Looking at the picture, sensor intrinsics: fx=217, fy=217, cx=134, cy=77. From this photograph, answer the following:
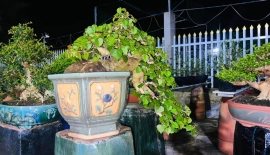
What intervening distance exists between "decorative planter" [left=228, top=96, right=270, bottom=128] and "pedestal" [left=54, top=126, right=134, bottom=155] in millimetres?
867

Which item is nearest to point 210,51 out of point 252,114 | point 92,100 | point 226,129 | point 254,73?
point 226,129

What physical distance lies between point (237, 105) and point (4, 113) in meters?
1.76

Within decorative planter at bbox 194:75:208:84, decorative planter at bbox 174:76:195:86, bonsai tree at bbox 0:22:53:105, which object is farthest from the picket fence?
bonsai tree at bbox 0:22:53:105

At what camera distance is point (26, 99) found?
6.30 feet

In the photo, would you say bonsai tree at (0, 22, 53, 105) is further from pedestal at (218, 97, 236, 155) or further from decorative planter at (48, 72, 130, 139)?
pedestal at (218, 97, 236, 155)

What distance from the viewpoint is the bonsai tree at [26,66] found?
1799 mm

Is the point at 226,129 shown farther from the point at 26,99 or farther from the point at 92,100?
the point at 26,99

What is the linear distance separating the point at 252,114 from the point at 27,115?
160 cm

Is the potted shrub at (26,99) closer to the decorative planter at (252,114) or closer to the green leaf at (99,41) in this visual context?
the green leaf at (99,41)

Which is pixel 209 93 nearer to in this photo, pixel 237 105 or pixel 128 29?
pixel 237 105

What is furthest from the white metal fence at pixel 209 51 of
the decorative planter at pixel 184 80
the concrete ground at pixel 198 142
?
the concrete ground at pixel 198 142

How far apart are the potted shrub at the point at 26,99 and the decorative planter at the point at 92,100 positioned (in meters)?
0.72

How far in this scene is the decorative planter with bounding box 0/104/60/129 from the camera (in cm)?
161

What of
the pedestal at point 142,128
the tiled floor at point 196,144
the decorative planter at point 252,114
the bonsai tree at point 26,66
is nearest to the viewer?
the decorative planter at point 252,114
